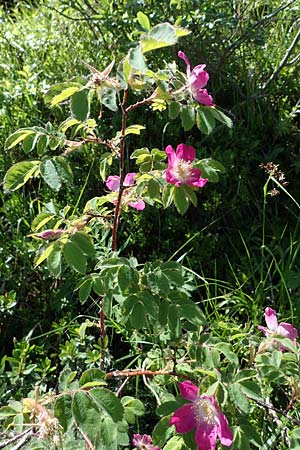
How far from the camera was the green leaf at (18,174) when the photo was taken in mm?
1181

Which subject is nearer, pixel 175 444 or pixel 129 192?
pixel 175 444

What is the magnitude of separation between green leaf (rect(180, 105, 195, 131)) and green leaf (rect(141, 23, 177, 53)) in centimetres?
18

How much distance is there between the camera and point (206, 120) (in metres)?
1.15

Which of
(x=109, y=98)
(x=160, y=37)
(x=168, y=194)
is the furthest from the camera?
(x=168, y=194)

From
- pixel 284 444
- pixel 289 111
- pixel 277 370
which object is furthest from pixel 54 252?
pixel 289 111

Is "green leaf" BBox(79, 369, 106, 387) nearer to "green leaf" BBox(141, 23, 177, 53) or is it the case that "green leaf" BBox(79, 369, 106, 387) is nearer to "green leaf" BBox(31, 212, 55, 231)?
"green leaf" BBox(31, 212, 55, 231)

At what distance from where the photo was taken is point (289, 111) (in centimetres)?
256

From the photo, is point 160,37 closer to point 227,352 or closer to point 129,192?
point 129,192

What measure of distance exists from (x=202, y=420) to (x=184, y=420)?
0.03 meters

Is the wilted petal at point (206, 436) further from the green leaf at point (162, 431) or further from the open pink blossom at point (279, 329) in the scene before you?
the open pink blossom at point (279, 329)

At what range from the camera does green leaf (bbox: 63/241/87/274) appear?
1141 millimetres

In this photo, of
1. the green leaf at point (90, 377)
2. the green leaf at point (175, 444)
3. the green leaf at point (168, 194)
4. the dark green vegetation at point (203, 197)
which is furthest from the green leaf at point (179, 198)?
the dark green vegetation at point (203, 197)

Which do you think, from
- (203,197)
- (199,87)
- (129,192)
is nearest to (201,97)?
(199,87)

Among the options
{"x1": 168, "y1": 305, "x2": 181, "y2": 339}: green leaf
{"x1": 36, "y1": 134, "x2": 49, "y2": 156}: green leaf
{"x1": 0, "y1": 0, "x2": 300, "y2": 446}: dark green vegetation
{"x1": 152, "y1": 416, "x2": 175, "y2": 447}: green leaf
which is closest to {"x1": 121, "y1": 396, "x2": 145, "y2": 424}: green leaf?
{"x1": 152, "y1": 416, "x2": 175, "y2": 447}: green leaf
